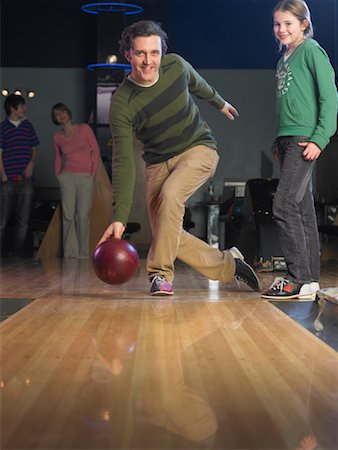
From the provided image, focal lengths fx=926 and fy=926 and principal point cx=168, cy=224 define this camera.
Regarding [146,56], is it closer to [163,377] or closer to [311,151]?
[311,151]

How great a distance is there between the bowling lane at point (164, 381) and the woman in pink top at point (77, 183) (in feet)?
14.6

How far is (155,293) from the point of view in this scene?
4.51 m

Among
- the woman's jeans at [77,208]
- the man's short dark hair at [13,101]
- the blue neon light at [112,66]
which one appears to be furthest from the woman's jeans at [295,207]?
the blue neon light at [112,66]

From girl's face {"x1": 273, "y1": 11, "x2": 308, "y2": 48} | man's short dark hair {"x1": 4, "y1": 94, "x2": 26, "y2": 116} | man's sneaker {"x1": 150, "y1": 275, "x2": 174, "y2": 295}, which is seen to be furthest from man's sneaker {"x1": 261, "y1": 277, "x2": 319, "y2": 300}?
man's short dark hair {"x1": 4, "y1": 94, "x2": 26, "y2": 116}

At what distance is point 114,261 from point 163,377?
1537 millimetres

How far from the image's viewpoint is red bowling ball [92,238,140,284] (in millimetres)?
3980

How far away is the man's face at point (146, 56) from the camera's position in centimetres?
415

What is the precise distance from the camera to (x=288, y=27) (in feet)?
14.0

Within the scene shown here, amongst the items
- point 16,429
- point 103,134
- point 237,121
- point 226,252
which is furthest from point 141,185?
point 16,429

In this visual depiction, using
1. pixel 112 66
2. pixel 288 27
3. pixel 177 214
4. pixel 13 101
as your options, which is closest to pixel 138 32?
pixel 288 27

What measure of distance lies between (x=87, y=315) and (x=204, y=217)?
773cm

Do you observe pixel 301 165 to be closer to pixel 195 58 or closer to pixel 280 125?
pixel 280 125

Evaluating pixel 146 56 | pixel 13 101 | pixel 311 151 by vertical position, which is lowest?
pixel 311 151

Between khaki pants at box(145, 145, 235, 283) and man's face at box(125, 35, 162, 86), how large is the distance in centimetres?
45
